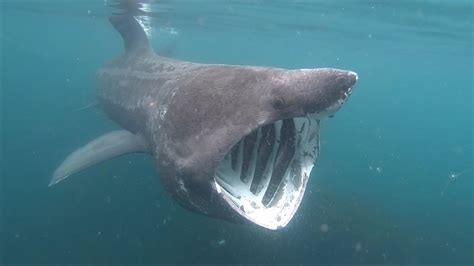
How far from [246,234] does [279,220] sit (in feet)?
18.1

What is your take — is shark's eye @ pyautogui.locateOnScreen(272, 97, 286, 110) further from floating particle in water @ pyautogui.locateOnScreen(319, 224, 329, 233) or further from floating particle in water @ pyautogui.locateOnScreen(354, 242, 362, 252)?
floating particle in water @ pyautogui.locateOnScreen(354, 242, 362, 252)

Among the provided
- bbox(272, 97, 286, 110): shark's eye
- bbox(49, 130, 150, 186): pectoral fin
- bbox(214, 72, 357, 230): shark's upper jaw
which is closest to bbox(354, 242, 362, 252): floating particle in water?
bbox(49, 130, 150, 186): pectoral fin

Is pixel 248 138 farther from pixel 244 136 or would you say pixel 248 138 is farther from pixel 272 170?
pixel 244 136

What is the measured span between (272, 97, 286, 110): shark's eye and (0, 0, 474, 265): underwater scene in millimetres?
12

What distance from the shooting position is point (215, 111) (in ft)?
16.6

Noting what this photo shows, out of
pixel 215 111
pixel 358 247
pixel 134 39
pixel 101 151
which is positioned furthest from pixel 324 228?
pixel 134 39

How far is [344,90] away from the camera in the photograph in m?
4.34

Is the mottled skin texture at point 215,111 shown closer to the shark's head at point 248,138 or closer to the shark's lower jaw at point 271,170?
the shark's head at point 248,138

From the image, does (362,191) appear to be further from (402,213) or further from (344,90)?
(344,90)

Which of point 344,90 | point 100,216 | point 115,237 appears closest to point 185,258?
point 115,237

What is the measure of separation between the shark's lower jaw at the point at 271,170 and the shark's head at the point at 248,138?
0.01 m

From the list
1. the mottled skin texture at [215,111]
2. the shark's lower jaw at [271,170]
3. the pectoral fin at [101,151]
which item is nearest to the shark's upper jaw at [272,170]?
the shark's lower jaw at [271,170]

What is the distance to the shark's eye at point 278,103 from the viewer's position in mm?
4610

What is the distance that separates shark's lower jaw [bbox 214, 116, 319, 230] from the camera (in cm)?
479
